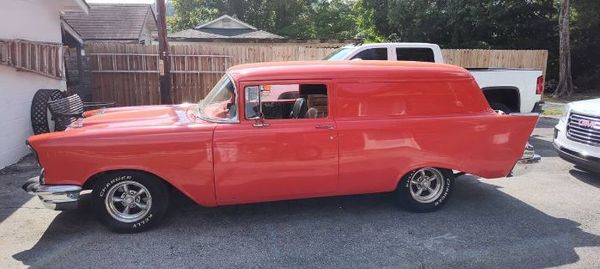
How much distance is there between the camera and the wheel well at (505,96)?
350 inches

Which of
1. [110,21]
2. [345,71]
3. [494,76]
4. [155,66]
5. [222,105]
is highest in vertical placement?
[110,21]

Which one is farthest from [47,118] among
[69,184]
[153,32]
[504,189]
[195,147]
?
[153,32]

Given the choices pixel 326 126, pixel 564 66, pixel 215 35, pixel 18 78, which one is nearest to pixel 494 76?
pixel 326 126

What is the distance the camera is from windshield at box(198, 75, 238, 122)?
451cm

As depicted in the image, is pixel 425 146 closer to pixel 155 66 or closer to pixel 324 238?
pixel 324 238

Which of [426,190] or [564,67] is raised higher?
[564,67]

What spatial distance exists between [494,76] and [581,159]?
9.59ft

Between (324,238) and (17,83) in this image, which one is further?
(17,83)

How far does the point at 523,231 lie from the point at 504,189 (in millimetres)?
1457

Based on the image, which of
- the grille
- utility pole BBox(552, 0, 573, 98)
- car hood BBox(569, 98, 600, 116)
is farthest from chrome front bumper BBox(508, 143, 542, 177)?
utility pole BBox(552, 0, 573, 98)

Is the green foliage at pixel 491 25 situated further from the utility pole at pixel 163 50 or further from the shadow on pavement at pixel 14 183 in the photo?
the shadow on pavement at pixel 14 183

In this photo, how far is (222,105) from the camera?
4695 mm

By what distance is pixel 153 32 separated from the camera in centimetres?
2683

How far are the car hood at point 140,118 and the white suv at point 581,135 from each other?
17.8 feet
